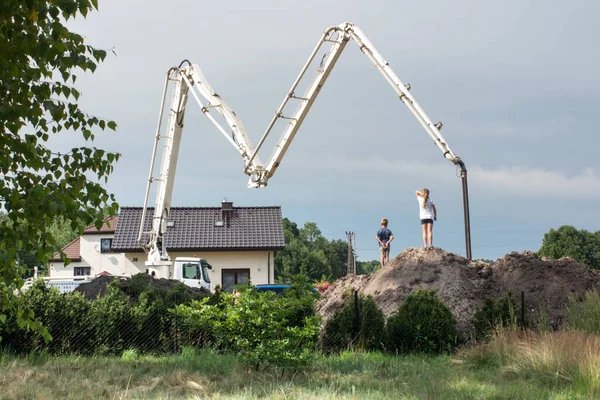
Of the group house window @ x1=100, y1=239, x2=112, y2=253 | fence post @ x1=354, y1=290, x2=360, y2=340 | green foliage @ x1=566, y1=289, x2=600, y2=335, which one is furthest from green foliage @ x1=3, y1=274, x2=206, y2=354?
house window @ x1=100, y1=239, x2=112, y2=253

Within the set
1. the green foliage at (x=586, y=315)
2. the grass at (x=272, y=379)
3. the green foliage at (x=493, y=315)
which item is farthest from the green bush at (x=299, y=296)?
the green foliage at (x=586, y=315)

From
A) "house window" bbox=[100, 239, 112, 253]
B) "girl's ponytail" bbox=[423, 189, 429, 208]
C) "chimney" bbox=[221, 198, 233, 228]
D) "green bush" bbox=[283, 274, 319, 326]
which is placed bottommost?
"green bush" bbox=[283, 274, 319, 326]

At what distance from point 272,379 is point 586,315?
628 centimetres

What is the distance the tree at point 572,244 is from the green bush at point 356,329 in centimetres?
5821

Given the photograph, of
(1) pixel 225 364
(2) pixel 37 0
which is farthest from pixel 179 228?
(2) pixel 37 0

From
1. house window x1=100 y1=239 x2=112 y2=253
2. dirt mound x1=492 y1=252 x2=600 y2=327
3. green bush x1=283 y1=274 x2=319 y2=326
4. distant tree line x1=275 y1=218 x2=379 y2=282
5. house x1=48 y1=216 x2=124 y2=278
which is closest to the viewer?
green bush x1=283 y1=274 x2=319 y2=326

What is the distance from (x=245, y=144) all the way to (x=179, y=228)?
61.9 ft

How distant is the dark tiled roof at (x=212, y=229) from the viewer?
120 feet

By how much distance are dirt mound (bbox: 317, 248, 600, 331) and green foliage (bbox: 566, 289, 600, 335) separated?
2.97ft

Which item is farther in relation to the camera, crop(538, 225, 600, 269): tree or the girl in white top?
crop(538, 225, 600, 269): tree

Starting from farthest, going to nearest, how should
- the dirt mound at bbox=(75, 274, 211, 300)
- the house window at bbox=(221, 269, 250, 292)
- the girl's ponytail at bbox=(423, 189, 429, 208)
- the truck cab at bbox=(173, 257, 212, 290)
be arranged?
the house window at bbox=(221, 269, 250, 292), the truck cab at bbox=(173, 257, 212, 290), the girl's ponytail at bbox=(423, 189, 429, 208), the dirt mound at bbox=(75, 274, 211, 300)

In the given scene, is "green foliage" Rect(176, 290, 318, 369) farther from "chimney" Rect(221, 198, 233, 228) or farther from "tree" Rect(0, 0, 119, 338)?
"chimney" Rect(221, 198, 233, 228)

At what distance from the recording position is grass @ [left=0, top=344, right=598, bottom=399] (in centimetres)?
858

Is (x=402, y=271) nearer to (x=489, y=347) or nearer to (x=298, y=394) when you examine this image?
(x=489, y=347)
